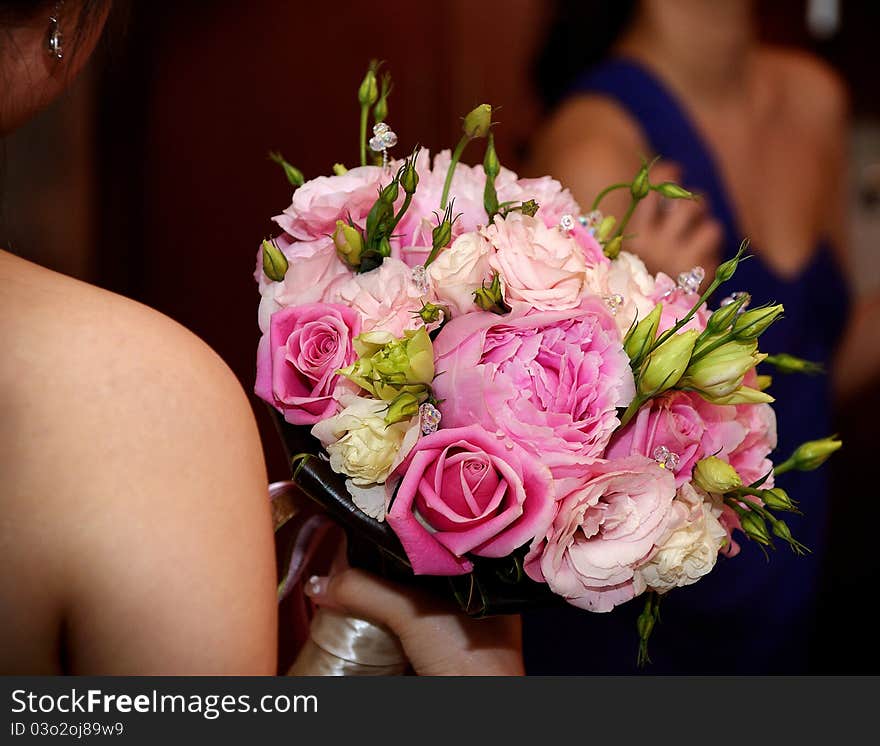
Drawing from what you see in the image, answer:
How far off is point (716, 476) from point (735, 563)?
0.87 meters

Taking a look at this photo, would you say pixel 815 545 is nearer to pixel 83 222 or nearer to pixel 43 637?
pixel 43 637

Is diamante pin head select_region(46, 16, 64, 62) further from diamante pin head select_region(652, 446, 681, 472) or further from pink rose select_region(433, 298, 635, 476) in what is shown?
diamante pin head select_region(652, 446, 681, 472)

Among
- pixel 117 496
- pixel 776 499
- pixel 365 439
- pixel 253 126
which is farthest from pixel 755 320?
pixel 253 126

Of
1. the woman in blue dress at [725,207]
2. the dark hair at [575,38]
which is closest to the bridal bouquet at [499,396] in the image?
the woman in blue dress at [725,207]

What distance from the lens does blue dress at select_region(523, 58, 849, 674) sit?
4.33ft

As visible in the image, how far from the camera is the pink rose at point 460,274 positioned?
0.56 meters

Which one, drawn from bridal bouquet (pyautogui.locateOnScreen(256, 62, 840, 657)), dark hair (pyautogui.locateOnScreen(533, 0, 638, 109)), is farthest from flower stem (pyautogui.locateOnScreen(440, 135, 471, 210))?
dark hair (pyautogui.locateOnScreen(533, 0, 638, 109))

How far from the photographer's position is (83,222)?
6.21 ft

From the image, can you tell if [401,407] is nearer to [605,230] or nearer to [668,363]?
[668,363]

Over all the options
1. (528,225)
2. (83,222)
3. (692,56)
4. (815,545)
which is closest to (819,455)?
(528,225)

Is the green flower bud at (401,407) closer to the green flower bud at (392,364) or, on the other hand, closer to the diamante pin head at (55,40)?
the green flower bud at (392,364)

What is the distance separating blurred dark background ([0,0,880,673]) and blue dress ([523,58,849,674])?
1.43 ft

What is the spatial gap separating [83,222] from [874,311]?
1.49 m

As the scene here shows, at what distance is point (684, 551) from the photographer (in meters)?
0.55
